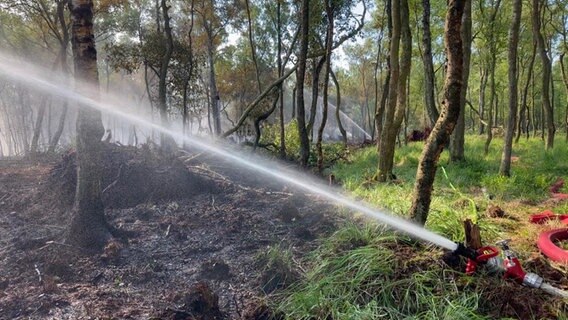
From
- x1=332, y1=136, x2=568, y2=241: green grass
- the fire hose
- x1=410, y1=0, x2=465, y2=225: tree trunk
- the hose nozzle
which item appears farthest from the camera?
x1=332, y1=136, x2=568, y2=241: green grass

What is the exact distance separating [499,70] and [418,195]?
919 inches

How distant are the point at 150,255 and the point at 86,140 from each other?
1743 mm

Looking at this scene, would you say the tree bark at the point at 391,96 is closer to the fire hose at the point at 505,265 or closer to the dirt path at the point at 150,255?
the dirt path at the point at 150,255

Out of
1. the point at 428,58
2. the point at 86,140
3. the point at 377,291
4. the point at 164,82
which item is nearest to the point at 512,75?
the point at 428,58

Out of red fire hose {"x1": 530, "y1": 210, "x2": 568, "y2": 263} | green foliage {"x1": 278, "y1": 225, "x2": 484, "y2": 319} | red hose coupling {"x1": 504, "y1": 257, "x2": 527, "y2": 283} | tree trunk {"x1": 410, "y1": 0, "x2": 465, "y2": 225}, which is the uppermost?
tree trunk {"x1": 410, "y1": 0, "x2": 465, "y2": 225}

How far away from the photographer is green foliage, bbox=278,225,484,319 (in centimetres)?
250

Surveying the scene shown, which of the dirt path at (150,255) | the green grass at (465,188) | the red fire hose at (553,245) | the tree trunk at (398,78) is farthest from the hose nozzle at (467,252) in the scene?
the tree trunk at (398,78)

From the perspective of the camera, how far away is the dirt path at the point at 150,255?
3.02 metres

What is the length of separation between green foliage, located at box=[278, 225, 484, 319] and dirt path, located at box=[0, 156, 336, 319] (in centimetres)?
58

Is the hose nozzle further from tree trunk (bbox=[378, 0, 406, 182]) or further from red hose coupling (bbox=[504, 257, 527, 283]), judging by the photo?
tree trunk (bbox=[378, 0, 406, 182])

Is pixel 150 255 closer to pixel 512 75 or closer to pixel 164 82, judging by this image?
pixel 164 82

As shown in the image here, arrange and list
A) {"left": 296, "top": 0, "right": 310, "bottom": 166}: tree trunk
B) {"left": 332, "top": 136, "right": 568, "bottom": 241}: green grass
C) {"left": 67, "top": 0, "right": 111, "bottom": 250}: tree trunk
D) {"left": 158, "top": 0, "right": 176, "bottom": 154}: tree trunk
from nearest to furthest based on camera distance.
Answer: {"left": 332, "top": 136, "right": 568, "bottom": 241}: green grass < {"left": 67, "top": 0, "right": 111, "bottom": 250}: tree trunk < {"left": 296, "top": 0, "right": 310, "bottom": 166}: tree trunk < {"left": 158, "top": 0, "right": 176, "bottom": 154}: tree trunk

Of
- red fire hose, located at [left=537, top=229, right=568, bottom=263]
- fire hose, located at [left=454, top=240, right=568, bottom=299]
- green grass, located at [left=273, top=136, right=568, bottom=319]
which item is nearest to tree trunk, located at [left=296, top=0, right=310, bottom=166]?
green grass, located at [left=273, top=136, right=568, bottom=319]

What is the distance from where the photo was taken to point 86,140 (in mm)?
4480
